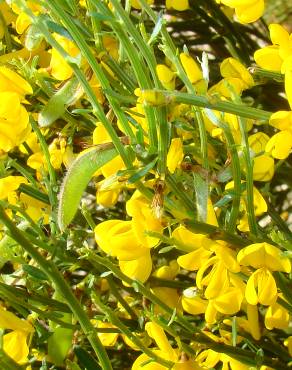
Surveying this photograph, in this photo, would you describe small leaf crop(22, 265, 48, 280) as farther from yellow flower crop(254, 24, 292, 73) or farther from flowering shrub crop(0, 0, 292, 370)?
yellow flower crop(254, 24, 292, 73)

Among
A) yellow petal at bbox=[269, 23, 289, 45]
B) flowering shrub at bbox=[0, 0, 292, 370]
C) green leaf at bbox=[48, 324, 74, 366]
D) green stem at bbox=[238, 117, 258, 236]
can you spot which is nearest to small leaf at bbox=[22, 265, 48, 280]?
flowering shrub at bbox=[0, 0, 292, 370]

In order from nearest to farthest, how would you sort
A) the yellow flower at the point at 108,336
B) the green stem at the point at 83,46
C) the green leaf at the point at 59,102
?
the green stem at the point at 83,46 < the green leaf at the point at 59,102 < the yellow flower at the point at 108,336

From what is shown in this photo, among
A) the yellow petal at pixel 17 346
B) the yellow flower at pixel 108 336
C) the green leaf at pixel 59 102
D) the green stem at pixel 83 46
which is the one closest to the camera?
the green stem at pixel 83 46

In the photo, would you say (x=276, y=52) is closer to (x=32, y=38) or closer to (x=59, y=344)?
(x=32, y=38)

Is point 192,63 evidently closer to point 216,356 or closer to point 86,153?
point 86,153

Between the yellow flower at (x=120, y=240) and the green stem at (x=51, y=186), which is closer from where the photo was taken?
the yellow flower at (x=120, y=240)

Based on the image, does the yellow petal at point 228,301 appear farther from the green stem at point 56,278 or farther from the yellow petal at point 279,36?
the yellow petal at point 279,36

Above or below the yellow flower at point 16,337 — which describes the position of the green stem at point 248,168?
above

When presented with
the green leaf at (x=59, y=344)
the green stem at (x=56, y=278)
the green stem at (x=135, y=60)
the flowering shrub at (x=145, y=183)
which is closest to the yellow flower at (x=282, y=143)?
the flowering shrub at (x=145, y=183)
